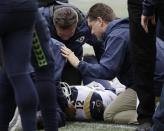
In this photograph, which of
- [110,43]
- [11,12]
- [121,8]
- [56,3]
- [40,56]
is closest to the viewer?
[11,12]

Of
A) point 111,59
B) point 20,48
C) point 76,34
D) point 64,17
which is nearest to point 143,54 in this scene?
point 111,59

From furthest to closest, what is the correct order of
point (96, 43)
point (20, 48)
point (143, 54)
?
point (96, 43) → point (143, 54) → point (20, 48)

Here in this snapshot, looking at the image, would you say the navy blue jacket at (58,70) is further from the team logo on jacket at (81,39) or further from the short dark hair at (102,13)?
the team logo on jacket at (81,39)

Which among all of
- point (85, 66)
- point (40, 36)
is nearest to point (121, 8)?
point (85, 66)

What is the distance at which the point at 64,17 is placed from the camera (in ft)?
13.2

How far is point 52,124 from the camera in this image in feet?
8.10

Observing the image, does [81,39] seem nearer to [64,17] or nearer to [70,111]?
[64,17]

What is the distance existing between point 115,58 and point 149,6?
0.88 meters

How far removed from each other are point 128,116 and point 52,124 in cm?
119

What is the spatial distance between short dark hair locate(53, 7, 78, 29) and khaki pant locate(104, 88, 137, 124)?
80 centimetres

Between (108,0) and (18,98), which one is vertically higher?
(18,98)

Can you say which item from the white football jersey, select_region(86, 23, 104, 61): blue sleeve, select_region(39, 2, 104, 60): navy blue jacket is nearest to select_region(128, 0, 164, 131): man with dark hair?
the white football jersey

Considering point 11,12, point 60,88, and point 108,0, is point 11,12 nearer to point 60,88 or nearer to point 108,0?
point 60,88

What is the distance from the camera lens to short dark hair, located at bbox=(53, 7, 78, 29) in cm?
402
